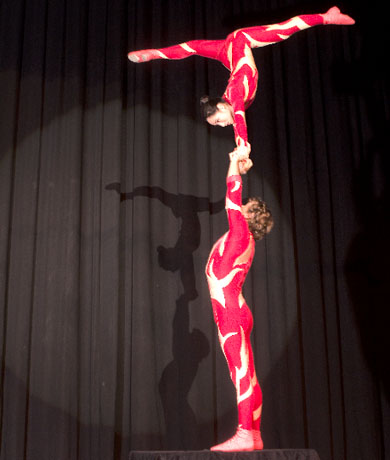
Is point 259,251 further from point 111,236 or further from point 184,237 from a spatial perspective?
point 111,236

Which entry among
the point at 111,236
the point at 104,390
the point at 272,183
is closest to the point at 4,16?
the point at 111,236

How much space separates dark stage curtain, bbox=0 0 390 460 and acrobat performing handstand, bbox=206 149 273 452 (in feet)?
3.13

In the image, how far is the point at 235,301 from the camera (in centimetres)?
254

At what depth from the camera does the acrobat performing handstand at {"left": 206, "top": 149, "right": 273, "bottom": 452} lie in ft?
8.11

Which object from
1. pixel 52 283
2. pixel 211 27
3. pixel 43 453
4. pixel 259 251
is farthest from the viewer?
pixel 211 27

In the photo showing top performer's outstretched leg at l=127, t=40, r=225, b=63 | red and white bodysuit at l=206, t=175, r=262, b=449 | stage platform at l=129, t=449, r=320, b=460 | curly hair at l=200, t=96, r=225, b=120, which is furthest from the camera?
top performer's outstretched leg at l=127, t=40, r=225, b=63

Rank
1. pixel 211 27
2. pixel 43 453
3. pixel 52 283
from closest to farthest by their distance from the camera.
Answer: pixel 43 453, pixel 52 283, pixel 211 27

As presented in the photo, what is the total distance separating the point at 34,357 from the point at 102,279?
1.89 ft

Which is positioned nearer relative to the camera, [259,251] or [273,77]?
[259,251]

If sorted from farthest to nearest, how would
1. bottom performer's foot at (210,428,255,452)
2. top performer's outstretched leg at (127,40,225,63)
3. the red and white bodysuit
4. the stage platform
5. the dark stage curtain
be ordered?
1. the dark stage curtain
2. top performer's outstretched leg at (127,40,225,63)
3. the red and white bodysuit
4. bottom performer's foot at (210,428,255,452)
5. the stage platform

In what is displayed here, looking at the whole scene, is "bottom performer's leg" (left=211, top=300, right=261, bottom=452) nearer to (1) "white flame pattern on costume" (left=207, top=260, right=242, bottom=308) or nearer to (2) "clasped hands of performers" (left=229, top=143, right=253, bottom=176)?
(1) "white flame pattern on costume" (left=207, top=260, right=242, bottom=308)

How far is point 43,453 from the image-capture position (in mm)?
3213

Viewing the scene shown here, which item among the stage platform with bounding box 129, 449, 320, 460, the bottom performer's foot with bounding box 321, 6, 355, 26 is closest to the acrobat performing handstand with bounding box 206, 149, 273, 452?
the stage platform with bounding box 129, 449, 320, 460

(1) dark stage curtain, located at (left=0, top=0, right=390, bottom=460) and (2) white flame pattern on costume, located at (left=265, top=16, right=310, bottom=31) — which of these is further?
(1) dark stage curtain, located at (left=0, top=0, right=390, bottom=460)
